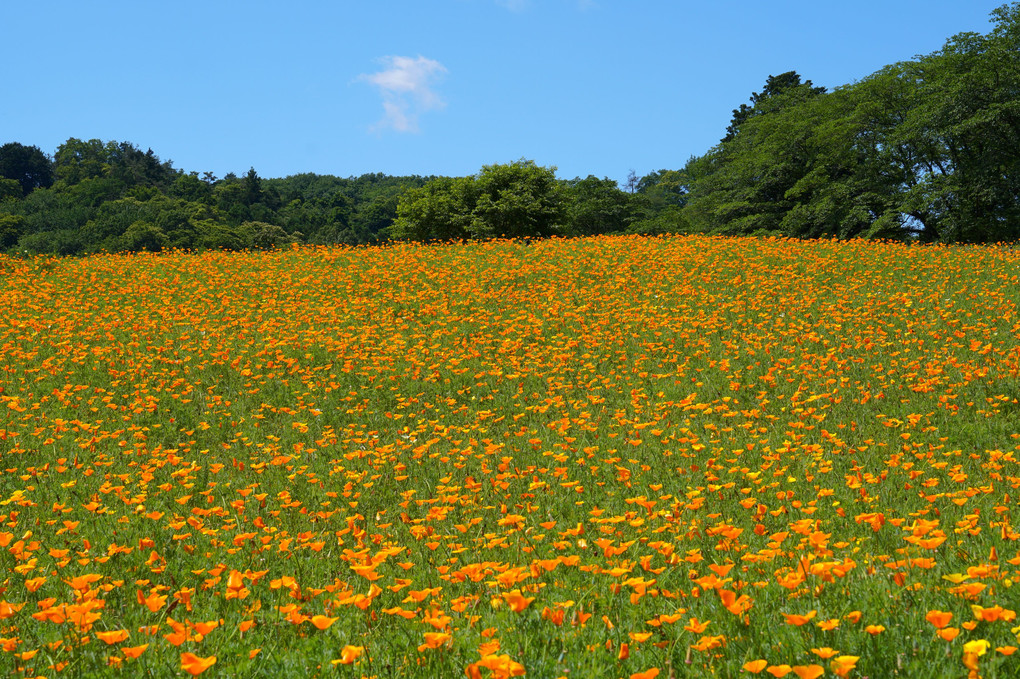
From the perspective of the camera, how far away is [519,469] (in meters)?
6.16

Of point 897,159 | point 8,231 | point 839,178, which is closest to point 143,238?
point 8,231

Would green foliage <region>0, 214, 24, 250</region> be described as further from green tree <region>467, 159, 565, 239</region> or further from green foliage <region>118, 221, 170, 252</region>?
green tree <region>467, 159, 565, 239</region>

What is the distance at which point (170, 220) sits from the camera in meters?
64.2

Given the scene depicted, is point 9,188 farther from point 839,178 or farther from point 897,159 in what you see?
point 897,159

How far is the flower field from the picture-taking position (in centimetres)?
280

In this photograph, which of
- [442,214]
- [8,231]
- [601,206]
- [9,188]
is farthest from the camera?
[9,188]

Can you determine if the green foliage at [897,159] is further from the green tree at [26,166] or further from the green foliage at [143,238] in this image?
the green tree at [26,166]

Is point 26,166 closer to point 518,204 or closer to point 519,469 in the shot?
point 518,204

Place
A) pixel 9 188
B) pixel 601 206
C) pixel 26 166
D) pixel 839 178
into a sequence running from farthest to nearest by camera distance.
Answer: pixel 26 166 < pixel 9 188 < pixel 601 206 < pixel 839 178

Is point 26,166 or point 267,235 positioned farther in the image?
point 26,166

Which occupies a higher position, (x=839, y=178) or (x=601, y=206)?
(x=601, y=206)

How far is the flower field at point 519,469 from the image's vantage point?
2805 mm

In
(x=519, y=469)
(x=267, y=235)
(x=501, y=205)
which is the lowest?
(x=519, y=469)

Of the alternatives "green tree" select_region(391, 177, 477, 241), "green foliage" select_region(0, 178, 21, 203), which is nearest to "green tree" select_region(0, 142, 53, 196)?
"green foliage" select_region(0, 178, 21, 203)
